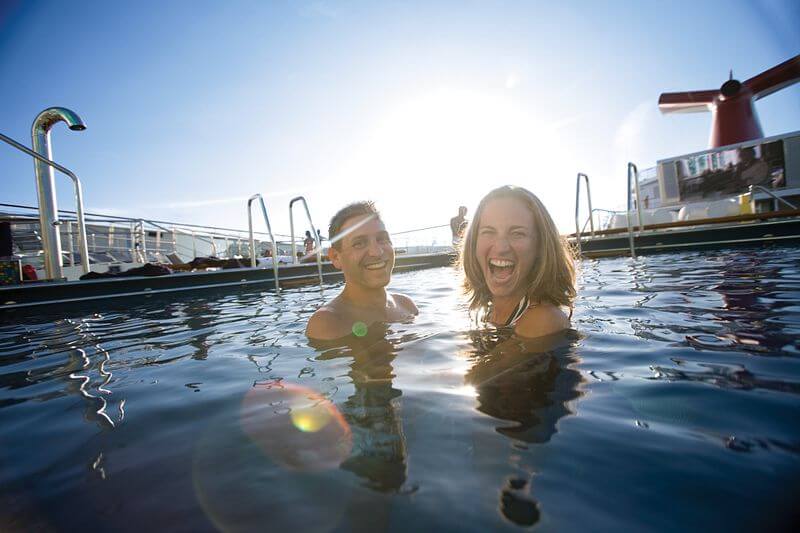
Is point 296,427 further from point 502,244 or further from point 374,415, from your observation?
point 502,244

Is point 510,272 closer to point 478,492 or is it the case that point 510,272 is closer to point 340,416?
point 340,416

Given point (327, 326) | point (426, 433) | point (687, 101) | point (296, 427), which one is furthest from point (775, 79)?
point (296, 427)

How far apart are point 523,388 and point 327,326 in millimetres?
1813

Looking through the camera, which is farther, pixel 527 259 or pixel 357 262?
pixel 357 262

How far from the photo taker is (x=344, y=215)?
3453 mm

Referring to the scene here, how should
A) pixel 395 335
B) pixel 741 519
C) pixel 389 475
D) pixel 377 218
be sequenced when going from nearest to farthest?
pixel 741 519
pixel 389 475
pixel 395 335
pixel 377 218

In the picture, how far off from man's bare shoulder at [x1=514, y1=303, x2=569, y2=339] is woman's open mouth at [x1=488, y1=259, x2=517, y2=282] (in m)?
0.29

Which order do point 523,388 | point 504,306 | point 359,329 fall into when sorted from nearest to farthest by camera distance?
point 523,388
point 504,306
point 359,329

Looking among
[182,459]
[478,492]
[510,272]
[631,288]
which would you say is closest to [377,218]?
[510,272]

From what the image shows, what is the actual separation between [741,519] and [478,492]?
588 millimetres

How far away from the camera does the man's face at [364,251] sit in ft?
11.2

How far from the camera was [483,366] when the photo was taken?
2.17 meters

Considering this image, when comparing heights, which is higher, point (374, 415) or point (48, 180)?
point (48, 180)

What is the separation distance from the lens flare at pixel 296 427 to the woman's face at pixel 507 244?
141 cm
